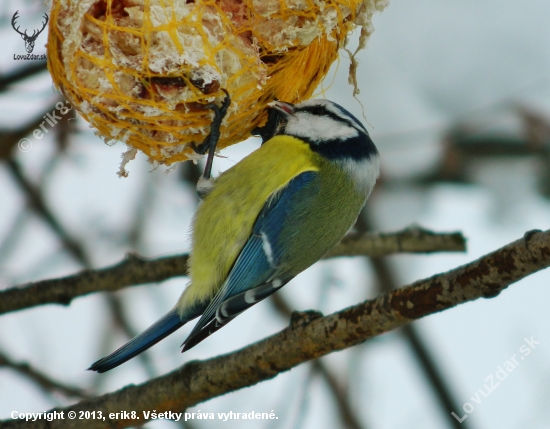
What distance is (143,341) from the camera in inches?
70.5

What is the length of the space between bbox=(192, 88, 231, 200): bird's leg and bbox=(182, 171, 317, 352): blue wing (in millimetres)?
177

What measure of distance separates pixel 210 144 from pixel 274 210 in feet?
0.99

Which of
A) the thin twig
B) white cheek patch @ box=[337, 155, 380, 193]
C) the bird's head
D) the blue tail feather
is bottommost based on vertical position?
the thin twig

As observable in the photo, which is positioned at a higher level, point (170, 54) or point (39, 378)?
point (170, 54)

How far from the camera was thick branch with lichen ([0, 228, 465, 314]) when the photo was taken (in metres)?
1.88

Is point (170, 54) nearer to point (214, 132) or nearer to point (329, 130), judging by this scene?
point (214, 132)

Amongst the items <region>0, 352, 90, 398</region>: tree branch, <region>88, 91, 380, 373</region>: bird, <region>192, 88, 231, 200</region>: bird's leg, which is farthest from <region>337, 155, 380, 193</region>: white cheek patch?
<region>0, 352, 90, 398</region>: tree branch

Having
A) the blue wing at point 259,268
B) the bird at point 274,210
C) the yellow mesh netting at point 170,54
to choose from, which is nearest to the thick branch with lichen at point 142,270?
the bird at point 274,210

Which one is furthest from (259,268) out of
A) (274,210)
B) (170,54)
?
(170,54)

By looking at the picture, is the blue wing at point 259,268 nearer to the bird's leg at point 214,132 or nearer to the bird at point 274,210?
the bird at point 274,210

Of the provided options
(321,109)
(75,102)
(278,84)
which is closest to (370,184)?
(321,109)

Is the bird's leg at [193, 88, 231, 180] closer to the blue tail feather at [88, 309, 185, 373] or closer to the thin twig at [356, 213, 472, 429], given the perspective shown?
the blue tail feather at [88, 309, 185, 373]

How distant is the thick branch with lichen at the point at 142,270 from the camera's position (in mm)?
1880

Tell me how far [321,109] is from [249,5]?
1.39ft
